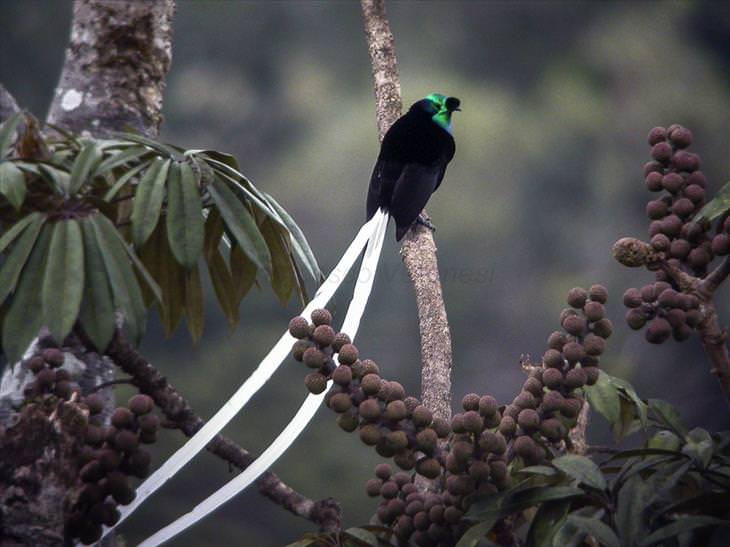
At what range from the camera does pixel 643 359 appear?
3.19 m

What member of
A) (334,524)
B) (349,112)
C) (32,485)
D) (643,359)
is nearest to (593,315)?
(334,524)

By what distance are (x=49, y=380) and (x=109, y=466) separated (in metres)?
0.12

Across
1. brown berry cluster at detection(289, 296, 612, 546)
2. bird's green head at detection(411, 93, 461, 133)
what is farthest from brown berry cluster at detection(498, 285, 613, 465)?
bird's green head at detection(411, 93, 461, 133)

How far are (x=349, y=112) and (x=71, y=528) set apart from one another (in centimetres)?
320

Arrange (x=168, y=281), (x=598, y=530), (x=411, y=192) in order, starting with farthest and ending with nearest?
(x=411, y=192), (x=168, y=281), (x=598, y=530)

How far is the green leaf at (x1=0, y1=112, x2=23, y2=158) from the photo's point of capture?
40.6 inches

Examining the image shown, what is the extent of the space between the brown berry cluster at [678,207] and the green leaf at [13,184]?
72 centimetres

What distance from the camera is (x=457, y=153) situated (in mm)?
3934

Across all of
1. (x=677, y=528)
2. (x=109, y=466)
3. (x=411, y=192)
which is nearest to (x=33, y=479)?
(x=109, y=466)

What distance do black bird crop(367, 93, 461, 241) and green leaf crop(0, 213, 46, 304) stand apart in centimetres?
101

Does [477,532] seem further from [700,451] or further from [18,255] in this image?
[18,255]

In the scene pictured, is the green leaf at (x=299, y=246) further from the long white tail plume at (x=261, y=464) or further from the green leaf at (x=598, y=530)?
the green leaf at (x=598, y=530)

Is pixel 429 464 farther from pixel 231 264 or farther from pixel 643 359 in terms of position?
pixel 643 359

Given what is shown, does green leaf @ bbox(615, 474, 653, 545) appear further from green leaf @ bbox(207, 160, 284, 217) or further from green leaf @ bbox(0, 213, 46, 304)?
green leaf @ bbox(0, 213, 46, 304)
